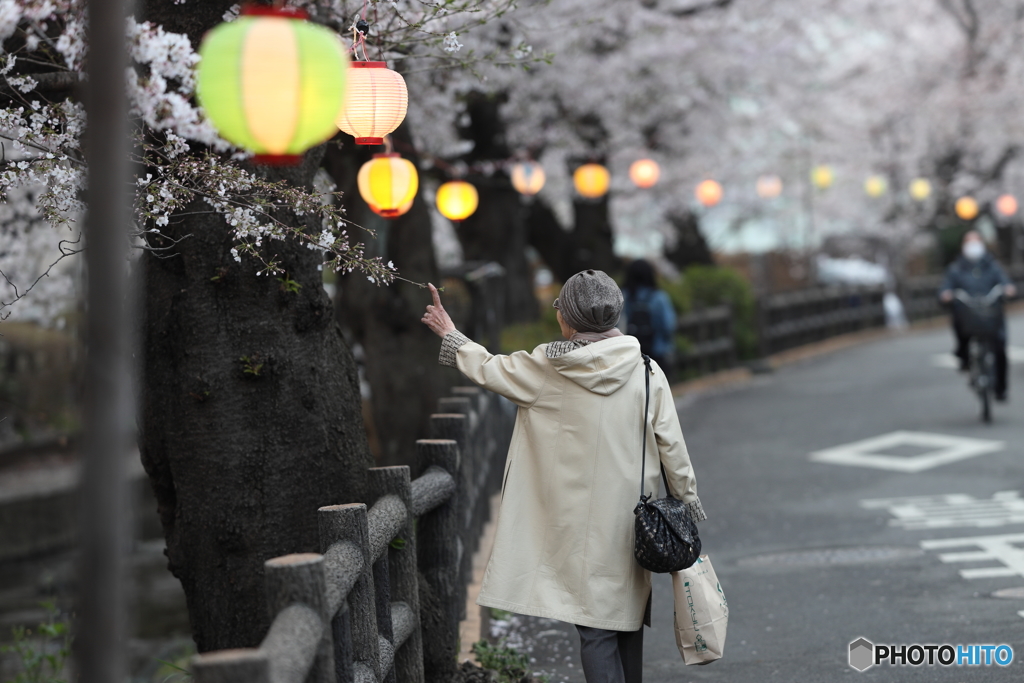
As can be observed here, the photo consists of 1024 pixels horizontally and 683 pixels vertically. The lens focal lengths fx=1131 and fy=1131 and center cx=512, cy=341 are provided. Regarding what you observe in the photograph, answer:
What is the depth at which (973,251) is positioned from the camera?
12.2 meters

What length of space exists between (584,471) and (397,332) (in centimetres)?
556

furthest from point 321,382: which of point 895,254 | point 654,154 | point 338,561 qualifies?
point 895,254

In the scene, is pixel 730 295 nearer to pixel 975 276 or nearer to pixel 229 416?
pixel 975 276

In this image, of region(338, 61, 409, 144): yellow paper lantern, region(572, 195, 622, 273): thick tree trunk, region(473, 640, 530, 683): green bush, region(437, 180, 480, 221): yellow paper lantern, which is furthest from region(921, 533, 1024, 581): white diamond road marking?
region(572, 195, 622, 273): thick tree trunk

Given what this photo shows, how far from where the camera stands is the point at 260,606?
4398 mm

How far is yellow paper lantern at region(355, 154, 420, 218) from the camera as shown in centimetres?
691

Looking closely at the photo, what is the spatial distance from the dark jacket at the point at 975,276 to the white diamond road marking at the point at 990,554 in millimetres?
5033

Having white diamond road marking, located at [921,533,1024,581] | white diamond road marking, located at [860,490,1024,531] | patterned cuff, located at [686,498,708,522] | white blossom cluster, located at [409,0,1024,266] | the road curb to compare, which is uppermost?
white blossom cluster, located at [409,0,1024,266]

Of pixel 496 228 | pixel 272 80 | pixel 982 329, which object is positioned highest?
pixel 496 228

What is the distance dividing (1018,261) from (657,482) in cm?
3378

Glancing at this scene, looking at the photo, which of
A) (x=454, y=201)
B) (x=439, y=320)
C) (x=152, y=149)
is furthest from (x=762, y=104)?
(x=152, y=149)

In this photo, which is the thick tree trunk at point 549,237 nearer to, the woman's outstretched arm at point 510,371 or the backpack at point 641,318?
the backpack at point 641,318

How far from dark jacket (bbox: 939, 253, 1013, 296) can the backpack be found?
3387mm

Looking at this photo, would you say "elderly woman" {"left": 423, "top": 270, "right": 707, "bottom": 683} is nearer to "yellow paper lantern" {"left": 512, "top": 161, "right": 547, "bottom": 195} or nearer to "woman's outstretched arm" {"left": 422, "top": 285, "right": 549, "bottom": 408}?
"woman's outstretched arm" {"left": 422, "top": 285, "right": 549, "bottom": 408}
